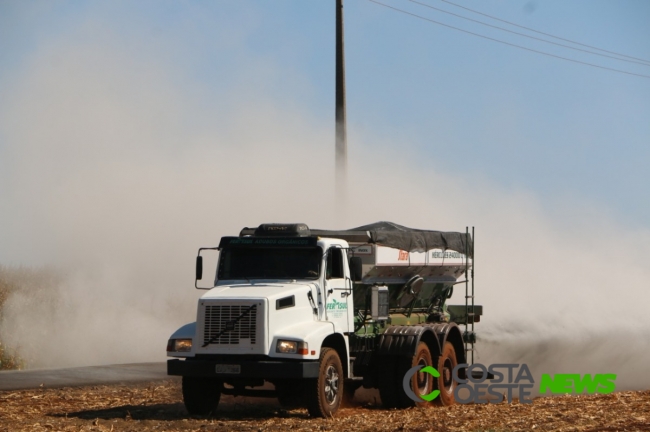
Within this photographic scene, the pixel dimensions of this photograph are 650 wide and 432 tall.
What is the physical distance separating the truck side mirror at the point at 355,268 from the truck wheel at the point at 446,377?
319 cm

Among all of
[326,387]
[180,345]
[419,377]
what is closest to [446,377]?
[419,377]

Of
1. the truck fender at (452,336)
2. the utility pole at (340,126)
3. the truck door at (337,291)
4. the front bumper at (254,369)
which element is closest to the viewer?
the front bumper at (254,369)

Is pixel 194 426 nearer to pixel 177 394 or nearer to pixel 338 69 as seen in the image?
pixel 177 394

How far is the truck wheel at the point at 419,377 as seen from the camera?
17.5 meters

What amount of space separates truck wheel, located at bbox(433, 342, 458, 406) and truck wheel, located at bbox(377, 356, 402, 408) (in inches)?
54.9

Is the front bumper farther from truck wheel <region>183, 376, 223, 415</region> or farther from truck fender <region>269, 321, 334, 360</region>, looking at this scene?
truck wheel <region>183, 376, 223, 415</region>

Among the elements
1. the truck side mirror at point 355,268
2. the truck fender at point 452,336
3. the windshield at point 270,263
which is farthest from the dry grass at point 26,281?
the truck side mirror at point 355,268

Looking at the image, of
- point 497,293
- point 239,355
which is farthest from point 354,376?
point 497,293

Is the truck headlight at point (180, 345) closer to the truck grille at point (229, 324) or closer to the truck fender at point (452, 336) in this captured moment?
the truck grille at point (229, 324)

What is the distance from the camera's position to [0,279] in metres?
32.2

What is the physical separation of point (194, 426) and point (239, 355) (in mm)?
1400

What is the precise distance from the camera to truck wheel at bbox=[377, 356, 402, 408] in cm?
1753

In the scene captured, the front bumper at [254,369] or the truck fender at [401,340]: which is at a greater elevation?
the truck fender at [401,340]

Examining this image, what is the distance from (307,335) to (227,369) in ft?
4.43
